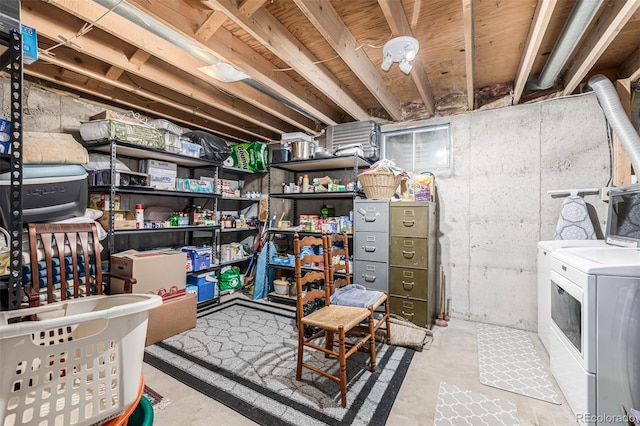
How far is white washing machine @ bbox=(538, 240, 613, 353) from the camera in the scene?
7.69ft

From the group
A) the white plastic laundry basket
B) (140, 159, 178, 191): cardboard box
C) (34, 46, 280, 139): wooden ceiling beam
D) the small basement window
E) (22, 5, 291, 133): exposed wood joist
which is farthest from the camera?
the small basement window

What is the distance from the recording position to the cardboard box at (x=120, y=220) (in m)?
2.77

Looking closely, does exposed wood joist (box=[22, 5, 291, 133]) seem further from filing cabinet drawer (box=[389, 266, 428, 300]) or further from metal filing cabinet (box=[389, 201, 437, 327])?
filing cabinet drawer (box=[389, 266, 428, 300])

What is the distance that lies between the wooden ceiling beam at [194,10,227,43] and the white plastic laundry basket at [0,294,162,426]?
1.77 m

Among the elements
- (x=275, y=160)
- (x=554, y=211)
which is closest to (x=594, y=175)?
(x=554, y=211)

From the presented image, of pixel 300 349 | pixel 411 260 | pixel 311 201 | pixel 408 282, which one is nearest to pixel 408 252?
pixel 411 260

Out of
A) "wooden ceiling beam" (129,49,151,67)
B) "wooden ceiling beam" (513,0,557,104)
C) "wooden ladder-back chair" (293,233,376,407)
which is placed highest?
"wooden ceiling beam" (129,49,151,67)

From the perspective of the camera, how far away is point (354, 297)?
7.79 ft

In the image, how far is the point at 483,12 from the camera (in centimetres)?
195

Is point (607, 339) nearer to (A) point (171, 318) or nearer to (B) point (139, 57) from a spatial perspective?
(A) point (171, 318)

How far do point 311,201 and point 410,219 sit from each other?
5.67 feet

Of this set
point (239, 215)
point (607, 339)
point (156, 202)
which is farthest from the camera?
point (239, 215)

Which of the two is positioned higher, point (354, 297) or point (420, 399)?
point (354, 297)

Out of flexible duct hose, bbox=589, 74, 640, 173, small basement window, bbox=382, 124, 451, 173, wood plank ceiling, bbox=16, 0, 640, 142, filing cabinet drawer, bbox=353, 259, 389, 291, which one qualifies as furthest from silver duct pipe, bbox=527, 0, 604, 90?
filing cabinet drawer, bbox=353, 259, 389, 291
